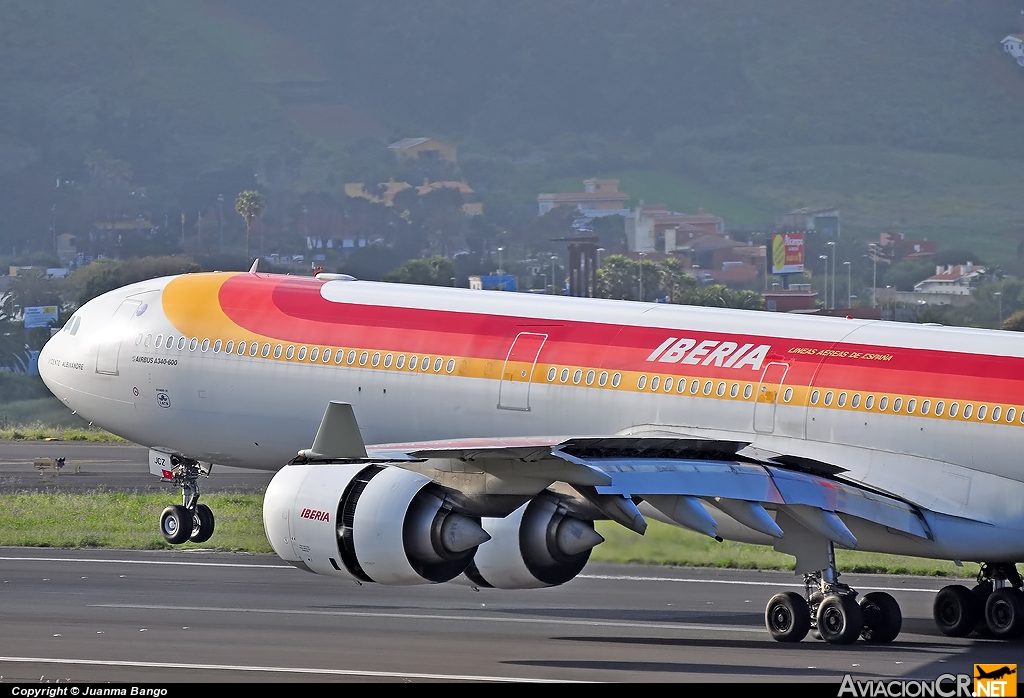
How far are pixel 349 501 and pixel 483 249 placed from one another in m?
178

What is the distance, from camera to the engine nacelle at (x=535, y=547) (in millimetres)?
22688

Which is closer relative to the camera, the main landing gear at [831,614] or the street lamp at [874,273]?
the main landing gear at [831,614]

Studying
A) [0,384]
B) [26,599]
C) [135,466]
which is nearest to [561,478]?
[26,599]

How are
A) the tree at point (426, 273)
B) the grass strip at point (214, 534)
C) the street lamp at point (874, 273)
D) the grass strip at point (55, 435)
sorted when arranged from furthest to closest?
the street lamp at point (874, 273), the tree at point (426, 273), the grass strip at point (55, 435), the grass strip at point (214, 534)

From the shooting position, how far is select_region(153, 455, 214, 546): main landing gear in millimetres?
30969

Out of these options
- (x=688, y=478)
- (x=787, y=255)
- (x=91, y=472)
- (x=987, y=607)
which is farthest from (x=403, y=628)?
(x=787, y=255)

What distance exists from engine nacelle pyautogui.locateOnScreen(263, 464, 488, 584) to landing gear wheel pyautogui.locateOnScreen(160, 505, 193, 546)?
10.3m

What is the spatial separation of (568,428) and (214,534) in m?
15.0

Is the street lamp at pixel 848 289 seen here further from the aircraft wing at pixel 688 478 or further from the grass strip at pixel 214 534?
the aircraft wing at pixel 688 478

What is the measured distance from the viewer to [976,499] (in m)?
22.3

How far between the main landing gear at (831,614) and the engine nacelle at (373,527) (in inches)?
199

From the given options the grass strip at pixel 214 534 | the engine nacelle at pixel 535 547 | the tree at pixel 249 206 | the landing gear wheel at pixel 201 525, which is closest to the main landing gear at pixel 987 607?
the grass strip at pixel 214 534

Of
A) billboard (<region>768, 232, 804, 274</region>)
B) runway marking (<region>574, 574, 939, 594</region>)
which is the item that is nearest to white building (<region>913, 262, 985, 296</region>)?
billboard (<region>768, 232, 804, 274</region>)

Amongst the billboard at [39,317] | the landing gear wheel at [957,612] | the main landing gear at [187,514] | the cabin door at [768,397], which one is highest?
the billboard at [39,317]
